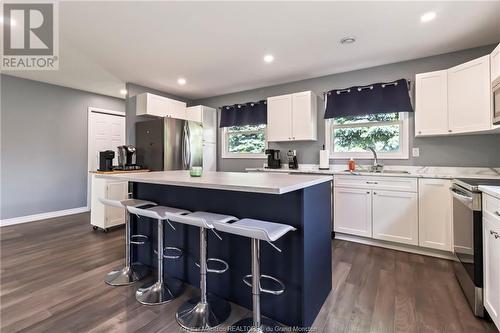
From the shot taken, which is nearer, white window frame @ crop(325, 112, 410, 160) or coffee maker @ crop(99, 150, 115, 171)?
white window frame @ crop(325, 112, 410, 160)

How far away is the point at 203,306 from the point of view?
170cm

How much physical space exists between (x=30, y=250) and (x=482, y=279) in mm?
4429

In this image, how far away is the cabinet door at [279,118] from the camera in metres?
3.88

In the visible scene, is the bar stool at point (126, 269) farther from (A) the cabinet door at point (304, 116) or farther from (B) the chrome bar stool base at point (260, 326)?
(A) the cabinet door at point (304, 116)

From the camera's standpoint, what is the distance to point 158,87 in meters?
4.50

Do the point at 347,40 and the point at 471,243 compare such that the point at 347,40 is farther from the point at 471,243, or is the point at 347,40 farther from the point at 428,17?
the point at 471,243

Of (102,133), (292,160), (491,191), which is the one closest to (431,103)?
(491,191)

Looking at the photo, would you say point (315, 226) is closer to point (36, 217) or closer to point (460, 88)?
point (460, 88)

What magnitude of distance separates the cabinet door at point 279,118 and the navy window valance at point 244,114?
328 mm

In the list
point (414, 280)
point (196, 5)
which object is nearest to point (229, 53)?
point (196, 5)

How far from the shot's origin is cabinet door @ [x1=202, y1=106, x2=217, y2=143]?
485 centimetres

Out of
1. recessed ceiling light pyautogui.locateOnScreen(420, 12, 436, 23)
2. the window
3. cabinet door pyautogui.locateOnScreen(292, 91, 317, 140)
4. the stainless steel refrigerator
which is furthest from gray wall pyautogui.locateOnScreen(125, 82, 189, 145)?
recessed ceiling light pyautogui.locateOnScreen(420, 12, 436, 23)

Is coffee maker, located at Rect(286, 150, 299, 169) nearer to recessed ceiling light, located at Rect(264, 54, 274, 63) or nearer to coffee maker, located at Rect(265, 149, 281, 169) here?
coffee maker, located at Rect(265, 149, 281, 169)

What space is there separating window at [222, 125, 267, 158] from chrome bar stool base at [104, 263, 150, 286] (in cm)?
289
